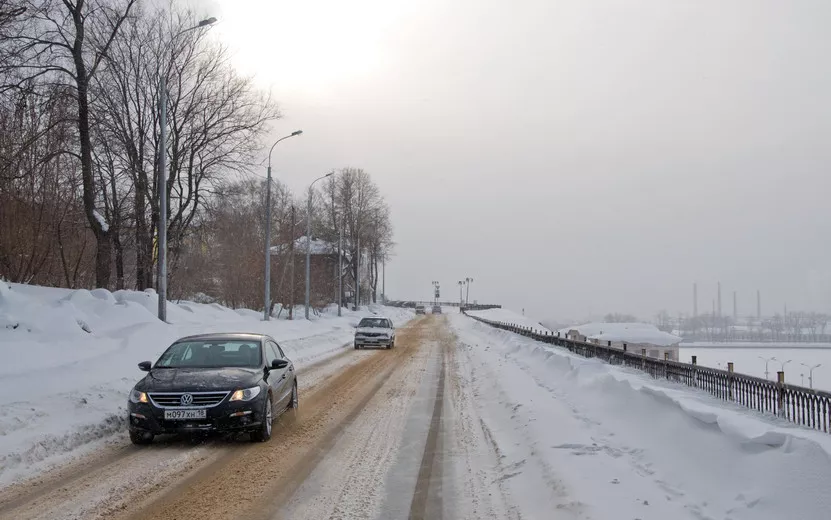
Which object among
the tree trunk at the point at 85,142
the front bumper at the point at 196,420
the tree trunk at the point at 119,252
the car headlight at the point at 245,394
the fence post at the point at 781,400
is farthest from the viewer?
the tree trunk at the point at 119,252

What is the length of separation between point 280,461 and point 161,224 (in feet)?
41.6

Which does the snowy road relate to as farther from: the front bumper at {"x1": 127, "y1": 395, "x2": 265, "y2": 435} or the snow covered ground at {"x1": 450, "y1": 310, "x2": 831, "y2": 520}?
the front bumper at {"x1": 127, "y1": 395, "x2": 265, "y2": 435}

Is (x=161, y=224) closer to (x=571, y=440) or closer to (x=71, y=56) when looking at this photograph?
(x=71, y=56)

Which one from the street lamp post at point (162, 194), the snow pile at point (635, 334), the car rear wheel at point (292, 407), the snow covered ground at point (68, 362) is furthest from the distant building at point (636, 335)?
the car rear wheel at point (292, 407)

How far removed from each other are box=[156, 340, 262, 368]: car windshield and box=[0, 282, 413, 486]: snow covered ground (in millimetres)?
1239

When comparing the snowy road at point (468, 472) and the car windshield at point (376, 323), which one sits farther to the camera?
the car windshield at point (376, 323)

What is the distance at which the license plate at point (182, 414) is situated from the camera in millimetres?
7743

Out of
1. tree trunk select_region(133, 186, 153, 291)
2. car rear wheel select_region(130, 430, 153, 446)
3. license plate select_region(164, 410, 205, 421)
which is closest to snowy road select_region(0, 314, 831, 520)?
car rear wheel select_region(130, 430, 153, 446)

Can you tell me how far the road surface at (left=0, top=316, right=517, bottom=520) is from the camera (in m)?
5.37

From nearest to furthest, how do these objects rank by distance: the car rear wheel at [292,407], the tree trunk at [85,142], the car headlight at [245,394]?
the car headlight at [245,394]
the car rear wheel at [292,407]
the tree trunk at [85,142]

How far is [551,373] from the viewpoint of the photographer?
1576 centimetres

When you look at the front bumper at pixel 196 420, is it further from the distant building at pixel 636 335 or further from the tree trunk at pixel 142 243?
the tree trunk at pixel 142 243

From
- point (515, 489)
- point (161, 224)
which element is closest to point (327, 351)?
point (161, 224)

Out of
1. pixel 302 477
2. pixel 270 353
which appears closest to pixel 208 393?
pixel 302 477
